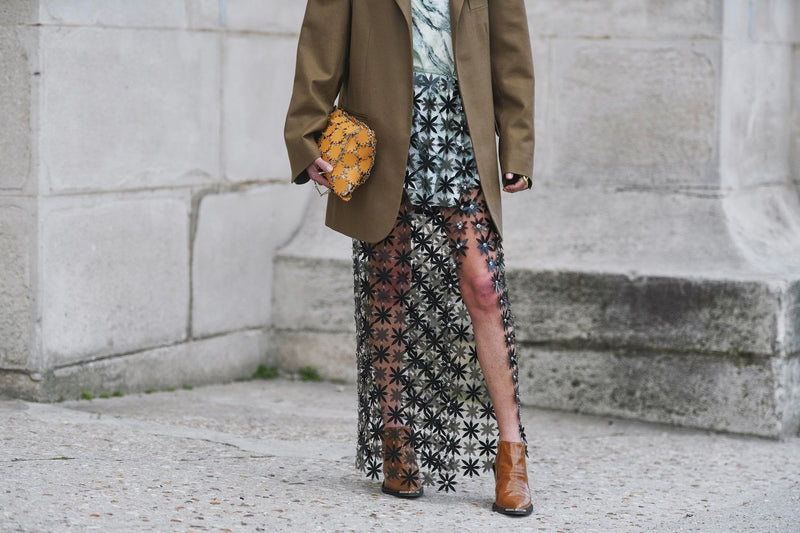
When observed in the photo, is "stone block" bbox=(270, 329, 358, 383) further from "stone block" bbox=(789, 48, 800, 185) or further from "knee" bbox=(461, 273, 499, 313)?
"stone block" bbox=(789, 48, 800, 185)

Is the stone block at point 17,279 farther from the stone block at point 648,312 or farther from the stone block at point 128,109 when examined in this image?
the stone block at point 648,312

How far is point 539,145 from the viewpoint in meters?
5.58

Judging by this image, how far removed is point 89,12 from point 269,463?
6.22 ft

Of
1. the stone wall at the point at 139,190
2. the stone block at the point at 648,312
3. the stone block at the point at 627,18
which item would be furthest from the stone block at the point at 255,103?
A: the stone block at the point at 648,312

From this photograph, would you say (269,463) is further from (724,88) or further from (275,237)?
(724,88)

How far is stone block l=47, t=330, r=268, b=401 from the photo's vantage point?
4973 mm

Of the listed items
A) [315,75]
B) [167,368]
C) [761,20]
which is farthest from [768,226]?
[167,368]

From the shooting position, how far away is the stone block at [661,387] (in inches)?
194

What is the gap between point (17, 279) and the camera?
480 centimetres

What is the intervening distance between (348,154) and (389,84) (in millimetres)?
243

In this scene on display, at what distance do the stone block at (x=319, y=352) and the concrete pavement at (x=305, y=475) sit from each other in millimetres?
346

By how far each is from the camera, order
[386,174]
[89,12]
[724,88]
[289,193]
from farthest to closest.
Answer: [289,193] < [724,88] < [89,12] < [386,174]

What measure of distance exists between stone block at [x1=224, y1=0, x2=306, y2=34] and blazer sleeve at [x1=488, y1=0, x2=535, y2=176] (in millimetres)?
2026


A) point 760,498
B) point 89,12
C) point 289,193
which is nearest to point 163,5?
point 89,12
